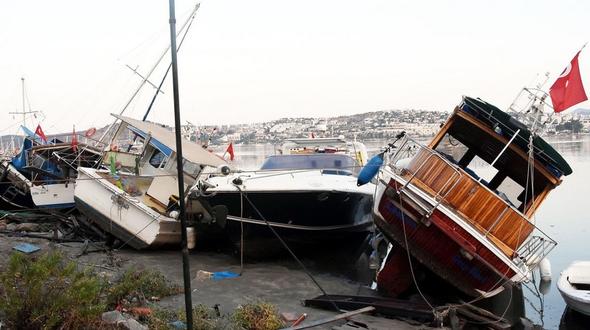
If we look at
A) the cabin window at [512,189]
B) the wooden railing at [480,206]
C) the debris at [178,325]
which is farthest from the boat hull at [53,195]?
the cabin window at [512,189]

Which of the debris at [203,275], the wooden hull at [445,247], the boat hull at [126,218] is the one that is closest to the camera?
the wooden hull at [445,247]

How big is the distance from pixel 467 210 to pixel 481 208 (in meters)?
0.24

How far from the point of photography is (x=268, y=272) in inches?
428

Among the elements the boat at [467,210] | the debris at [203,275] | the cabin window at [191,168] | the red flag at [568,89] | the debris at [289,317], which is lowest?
the debris at [203,275]

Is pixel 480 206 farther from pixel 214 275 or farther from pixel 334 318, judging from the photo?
pixel 214 275

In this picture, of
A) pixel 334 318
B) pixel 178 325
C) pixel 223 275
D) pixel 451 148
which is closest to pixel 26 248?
pixel 223 275

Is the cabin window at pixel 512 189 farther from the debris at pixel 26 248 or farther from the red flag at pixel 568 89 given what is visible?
the debris at pixel 26 248

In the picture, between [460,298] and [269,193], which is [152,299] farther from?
[460,298]

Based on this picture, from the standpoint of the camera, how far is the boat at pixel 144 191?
40.2 feet

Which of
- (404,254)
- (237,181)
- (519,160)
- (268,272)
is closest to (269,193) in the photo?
(237,181)

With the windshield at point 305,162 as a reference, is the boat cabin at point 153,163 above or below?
below

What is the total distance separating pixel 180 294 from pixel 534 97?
766cm

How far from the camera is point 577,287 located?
1031 cm

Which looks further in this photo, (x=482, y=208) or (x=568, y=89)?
(x=568, y=89)
